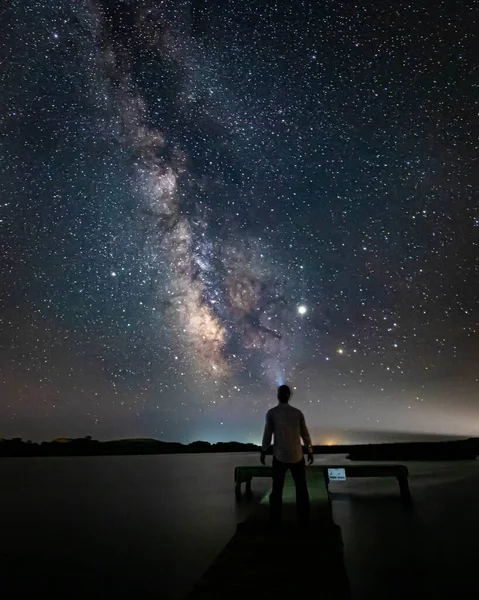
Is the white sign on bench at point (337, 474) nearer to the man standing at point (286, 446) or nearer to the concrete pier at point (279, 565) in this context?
the concrete pier at point (279, 565)

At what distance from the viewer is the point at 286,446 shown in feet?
24.1

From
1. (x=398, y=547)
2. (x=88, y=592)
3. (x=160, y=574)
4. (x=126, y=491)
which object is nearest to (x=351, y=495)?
(x=398, y=547)

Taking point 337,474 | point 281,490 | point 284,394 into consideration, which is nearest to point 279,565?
point 281,490

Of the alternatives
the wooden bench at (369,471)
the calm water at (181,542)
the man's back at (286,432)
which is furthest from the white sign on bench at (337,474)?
the man's back at (286,432)

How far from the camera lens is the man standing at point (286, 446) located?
7.35 m

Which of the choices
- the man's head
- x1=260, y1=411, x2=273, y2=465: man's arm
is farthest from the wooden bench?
the man's head

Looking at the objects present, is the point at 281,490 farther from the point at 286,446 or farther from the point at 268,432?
the point at 268,432

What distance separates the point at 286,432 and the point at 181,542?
→ 527cm

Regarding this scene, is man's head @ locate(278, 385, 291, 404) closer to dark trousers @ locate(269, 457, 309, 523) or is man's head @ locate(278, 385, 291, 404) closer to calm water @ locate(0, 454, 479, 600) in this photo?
dark trousers @ locate(269, 457, 309, 523)

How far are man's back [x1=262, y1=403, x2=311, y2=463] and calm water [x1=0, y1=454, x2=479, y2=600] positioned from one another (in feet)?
6.59

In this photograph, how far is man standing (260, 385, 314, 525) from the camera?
7.35 metres

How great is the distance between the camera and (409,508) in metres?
14.8

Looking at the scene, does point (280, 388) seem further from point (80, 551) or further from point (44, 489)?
point (44, 489)

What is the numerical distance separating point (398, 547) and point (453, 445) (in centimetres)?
5219
